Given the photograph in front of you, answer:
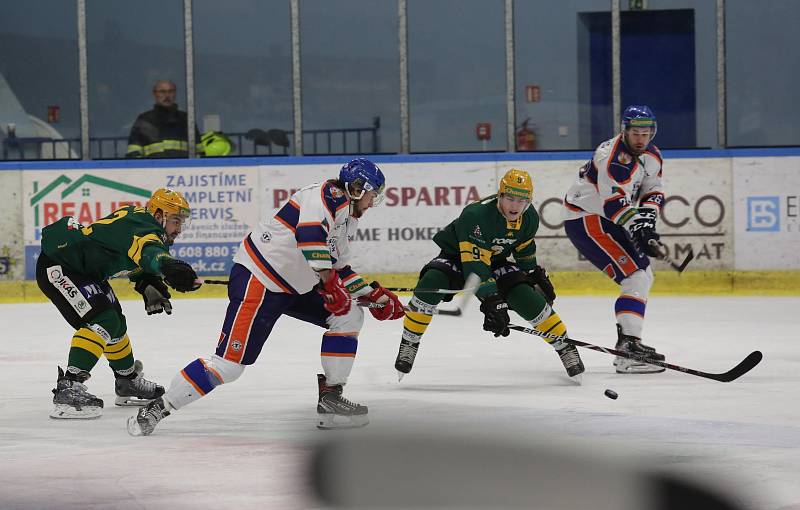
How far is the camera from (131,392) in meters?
4.80

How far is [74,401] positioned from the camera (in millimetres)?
4426

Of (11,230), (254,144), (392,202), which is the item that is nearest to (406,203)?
(392,202)

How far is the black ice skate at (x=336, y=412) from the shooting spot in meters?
4.21

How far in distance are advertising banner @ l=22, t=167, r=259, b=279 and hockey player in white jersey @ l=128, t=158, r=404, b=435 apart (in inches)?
233

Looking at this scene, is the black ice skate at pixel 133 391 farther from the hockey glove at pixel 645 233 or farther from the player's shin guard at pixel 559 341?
the hockey glove at pixel 645 233

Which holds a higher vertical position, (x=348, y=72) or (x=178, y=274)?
(x=348, y=72)

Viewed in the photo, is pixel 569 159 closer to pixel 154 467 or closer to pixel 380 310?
pixel 380 310

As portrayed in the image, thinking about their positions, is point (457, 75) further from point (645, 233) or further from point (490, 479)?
point (490, 479)

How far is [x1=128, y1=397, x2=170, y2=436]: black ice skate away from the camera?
4.01 metres

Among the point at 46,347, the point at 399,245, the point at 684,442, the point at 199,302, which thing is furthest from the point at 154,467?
the point at 399,245

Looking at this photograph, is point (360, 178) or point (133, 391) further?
point (133, 391)

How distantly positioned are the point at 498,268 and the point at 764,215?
5.12 metres

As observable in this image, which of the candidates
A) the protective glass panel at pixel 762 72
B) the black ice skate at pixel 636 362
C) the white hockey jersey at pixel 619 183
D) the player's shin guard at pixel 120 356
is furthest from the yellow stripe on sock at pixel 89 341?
the protective glass panel at pixel 762 72

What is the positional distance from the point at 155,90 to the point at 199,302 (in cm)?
229
